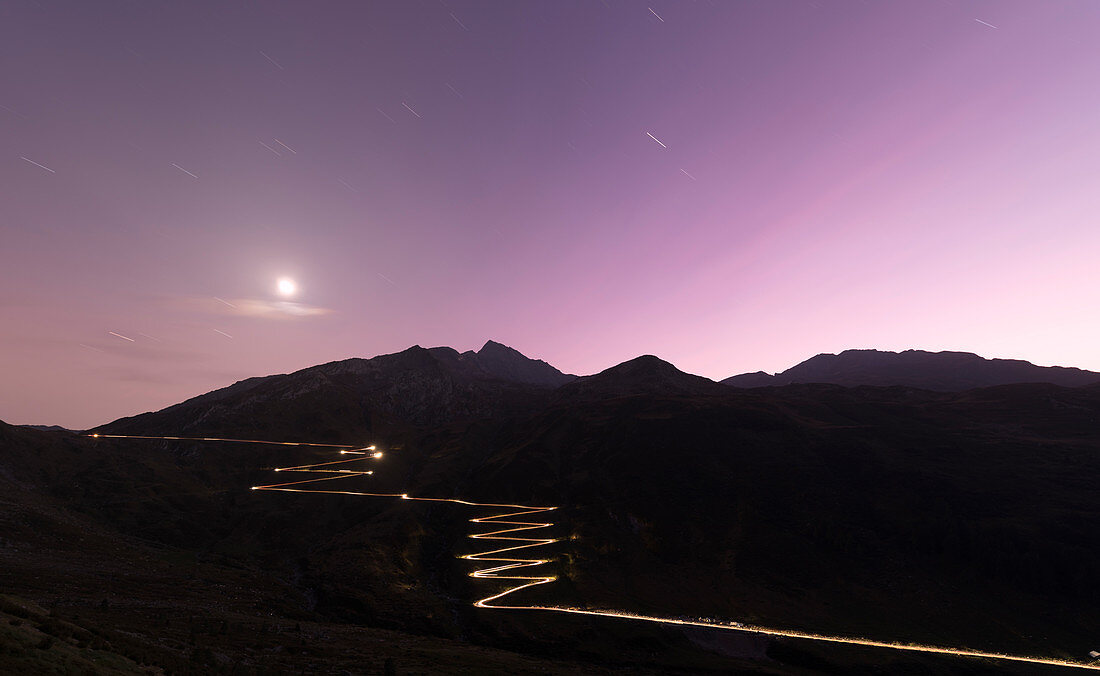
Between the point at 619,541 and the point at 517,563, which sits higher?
the point at 619,541

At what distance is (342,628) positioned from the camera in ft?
218

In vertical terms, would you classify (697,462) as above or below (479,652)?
above

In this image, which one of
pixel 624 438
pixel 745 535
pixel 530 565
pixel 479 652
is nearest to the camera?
pixel 479 652

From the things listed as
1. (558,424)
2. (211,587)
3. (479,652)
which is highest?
(558,424)

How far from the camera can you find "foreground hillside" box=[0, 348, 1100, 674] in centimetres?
6356

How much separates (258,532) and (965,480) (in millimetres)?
185891

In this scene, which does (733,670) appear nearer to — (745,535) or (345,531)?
(745,535)

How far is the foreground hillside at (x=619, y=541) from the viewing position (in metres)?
63.6

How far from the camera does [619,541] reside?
113750 millimetres

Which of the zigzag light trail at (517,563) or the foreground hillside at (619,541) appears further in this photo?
the zigzag light trail at (517,563)

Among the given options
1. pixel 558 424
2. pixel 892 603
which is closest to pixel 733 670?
pixel 892 603

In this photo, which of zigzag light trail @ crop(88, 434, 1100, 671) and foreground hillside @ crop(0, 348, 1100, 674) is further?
zigzag light trail @ crop(88, 434, 1100, 671)

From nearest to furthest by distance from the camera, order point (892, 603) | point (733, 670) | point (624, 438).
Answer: point (733, 670) < point (892, 603) < point (624, 438)

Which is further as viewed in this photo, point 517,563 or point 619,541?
point 619,541
